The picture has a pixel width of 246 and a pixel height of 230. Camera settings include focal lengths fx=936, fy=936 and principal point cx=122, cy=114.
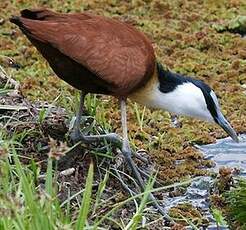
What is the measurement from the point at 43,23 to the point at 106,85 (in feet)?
1.64

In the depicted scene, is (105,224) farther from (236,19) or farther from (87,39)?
(236,19)

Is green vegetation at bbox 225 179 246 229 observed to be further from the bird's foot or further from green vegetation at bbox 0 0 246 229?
the bird's foot

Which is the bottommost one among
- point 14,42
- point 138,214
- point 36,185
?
point 14,42

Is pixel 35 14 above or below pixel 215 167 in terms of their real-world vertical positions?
above

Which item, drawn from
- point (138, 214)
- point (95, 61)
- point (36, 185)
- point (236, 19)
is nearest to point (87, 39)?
point (95, 61)

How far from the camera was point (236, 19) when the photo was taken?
8.20m

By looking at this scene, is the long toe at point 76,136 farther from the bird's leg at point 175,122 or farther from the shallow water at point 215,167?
the bird's leg at point 175,122

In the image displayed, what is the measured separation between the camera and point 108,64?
521 cm

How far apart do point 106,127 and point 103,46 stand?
86 cm

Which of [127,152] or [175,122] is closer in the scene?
[127,152]

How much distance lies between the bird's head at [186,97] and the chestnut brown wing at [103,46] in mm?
192

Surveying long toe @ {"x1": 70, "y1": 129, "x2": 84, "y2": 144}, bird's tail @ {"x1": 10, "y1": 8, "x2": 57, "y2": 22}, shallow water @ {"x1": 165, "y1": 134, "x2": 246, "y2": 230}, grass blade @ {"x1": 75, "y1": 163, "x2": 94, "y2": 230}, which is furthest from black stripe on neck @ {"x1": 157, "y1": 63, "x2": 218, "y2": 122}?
grass blade @ {"x1": 75, "y1": 163, "x2": 94, "y2": 230}

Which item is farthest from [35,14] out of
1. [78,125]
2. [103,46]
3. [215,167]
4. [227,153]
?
[227,153]

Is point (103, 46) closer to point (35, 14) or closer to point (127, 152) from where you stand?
point (35, 14)
